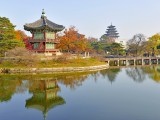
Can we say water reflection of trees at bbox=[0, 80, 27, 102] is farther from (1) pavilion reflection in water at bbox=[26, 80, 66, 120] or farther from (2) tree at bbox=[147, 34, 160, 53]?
(2) tree at bbox=[147, 34, 160, 53]

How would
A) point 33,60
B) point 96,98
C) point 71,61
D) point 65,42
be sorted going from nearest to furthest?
point 96,98, point 33,60, point 71,61, point 65,42

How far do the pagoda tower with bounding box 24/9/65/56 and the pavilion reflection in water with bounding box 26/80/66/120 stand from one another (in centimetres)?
1915

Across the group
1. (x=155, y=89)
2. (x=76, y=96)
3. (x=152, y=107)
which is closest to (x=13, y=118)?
(x=76, y=96)

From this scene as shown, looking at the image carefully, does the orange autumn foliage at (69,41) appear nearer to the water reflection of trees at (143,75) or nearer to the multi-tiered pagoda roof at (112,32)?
the water reflection of trees at (143,75)

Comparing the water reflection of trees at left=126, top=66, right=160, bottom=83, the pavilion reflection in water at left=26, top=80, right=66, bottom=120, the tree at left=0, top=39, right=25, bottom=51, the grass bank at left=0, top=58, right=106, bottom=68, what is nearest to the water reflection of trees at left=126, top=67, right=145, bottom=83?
the water reflection of trees at left=126, top=66, right=160, bottom=83

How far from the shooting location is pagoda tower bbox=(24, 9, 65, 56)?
39.8 m

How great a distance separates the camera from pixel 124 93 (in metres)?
18.2

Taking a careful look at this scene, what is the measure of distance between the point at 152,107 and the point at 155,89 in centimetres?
693

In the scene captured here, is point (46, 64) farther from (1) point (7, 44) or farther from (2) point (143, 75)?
(2) point (143, 75)

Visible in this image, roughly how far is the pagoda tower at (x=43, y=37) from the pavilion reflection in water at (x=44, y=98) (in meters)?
19.2

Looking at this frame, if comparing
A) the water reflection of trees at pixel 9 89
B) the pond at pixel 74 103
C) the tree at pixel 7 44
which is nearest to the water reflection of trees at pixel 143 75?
the pond at pixel 74 103

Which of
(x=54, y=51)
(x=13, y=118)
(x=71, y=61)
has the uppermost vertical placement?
(x=54, y=51)

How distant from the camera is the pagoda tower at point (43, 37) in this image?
3981 centimetres

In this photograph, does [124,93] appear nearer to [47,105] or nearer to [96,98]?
[96,98]
